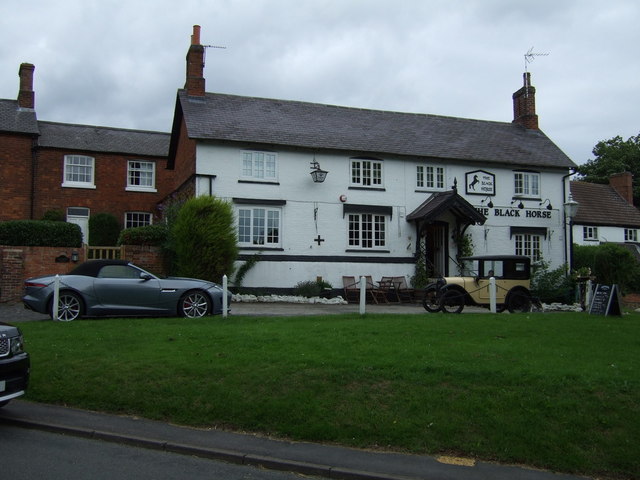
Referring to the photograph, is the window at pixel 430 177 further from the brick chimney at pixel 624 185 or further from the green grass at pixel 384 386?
the brick chimney at pixel 624 185

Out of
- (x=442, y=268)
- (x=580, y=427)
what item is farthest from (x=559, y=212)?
(x=580, y=427)

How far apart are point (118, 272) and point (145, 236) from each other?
19.1ft

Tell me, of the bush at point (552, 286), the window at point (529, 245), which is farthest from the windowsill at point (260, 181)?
the bush at point (552, 286)

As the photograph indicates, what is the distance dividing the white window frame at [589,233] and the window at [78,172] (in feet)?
95.1

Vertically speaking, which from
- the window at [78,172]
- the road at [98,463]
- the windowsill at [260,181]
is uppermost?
the window at [78,172]

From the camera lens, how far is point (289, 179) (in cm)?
2289

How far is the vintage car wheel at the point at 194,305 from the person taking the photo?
45.3 feet

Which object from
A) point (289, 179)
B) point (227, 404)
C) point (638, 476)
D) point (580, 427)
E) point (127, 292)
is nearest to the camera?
point (638, 476)

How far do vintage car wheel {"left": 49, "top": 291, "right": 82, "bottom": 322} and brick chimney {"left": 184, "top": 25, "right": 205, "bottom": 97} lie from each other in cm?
1339

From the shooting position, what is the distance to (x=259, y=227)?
2236 centimetres

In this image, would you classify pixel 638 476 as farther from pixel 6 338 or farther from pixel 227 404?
pixel 6 338

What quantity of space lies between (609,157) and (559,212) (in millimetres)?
31918

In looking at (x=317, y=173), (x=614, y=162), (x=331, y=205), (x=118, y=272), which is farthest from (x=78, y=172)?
(x=614, y=162)

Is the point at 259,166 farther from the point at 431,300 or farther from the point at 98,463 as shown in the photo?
the point at 98,463
